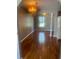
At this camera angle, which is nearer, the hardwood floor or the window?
the hardwood floor

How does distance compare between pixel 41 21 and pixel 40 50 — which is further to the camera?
pixel 41 21

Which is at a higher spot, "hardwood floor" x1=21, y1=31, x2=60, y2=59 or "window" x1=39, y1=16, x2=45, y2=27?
"window" x1=39, y1=16, x2=45, y2=27

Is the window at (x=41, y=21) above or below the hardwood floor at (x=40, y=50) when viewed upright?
above

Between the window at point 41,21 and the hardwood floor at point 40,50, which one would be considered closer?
the hardwood floor at point 40,50

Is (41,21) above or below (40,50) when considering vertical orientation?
above

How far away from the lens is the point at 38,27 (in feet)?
47.0
